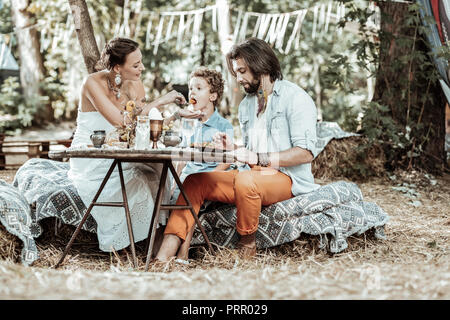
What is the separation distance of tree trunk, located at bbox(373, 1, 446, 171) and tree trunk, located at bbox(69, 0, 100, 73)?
3.16m

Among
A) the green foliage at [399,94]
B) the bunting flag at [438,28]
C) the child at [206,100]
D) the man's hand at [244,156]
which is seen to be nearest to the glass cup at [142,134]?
the man's hand at [244,156]

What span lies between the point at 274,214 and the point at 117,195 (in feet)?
2.91

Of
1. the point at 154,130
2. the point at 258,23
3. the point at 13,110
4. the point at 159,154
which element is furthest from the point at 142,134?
the point at 13,110

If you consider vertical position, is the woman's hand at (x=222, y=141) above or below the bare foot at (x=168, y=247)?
above

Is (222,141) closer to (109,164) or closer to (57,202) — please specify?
(109,164)

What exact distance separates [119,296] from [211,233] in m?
1.40

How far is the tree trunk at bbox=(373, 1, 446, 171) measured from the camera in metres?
5.87

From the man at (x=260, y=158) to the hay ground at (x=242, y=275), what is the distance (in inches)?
8.3

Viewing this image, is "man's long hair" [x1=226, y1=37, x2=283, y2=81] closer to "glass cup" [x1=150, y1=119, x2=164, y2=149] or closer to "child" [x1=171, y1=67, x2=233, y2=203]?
"child" [x1=171, y1=67, x2=233, y2=203]

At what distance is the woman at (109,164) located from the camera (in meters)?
2.98

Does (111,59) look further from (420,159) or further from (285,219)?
(420,159)

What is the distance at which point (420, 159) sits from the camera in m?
6.04

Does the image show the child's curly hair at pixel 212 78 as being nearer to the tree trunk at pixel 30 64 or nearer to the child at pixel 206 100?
the child at pixel 206 100
